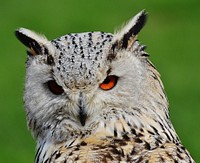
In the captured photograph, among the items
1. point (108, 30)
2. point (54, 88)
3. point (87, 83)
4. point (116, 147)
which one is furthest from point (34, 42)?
point (108, 30)

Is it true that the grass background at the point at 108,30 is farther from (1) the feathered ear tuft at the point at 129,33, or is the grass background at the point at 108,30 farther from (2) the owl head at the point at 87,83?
(2) the owl head at the point at 87,83

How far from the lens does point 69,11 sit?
56.4 ft

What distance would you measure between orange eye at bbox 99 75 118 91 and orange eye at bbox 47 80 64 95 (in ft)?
0.86

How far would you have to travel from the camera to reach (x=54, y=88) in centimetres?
781

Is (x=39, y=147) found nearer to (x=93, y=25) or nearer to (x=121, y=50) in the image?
(x=121, y=50)

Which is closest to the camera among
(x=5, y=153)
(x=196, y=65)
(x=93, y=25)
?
(x=5, y=153)

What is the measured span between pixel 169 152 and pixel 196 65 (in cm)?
732

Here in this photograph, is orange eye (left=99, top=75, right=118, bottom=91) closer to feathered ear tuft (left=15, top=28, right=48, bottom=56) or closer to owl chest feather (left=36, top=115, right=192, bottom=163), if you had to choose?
owl chest feather (left=36, top=115, right=192, bottom=163)

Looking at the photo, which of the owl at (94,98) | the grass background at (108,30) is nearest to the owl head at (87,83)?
the owl at (94,98)

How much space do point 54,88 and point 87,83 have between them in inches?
11.3

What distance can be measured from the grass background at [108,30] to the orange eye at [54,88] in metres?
3.90

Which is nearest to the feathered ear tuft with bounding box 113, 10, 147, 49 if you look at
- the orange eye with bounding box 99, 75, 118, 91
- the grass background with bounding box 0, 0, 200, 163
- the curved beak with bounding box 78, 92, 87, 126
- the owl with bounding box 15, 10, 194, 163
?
the owl with bounding box 15, 10, 194, 163

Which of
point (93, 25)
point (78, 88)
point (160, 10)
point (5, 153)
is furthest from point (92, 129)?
point (160, 10)

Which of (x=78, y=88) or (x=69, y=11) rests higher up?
(x=69, y=11)
